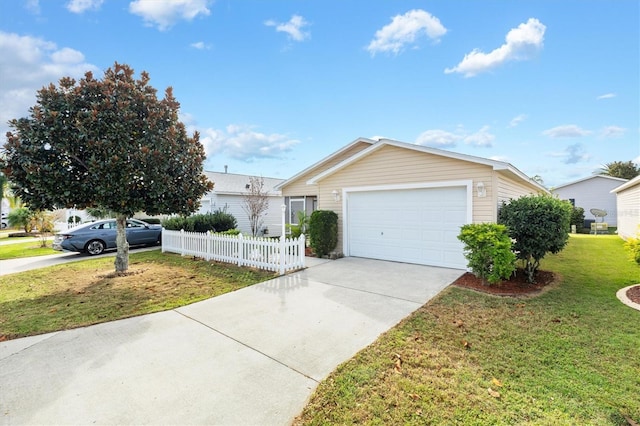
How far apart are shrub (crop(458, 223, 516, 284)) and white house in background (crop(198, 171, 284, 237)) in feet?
38.3

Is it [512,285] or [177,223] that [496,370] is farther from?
[177,223]

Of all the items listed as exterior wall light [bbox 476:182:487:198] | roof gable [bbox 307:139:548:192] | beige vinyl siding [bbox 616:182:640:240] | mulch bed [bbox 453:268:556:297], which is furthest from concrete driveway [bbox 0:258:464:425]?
beige vinyl siding [bbox 616:182:640:240]

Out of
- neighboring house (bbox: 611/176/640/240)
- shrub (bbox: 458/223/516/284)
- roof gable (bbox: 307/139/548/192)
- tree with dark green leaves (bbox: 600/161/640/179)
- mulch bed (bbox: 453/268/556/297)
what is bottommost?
mulch bed (bbox: 453/268/556/297)

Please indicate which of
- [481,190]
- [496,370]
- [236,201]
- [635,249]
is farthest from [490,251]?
[236,201]

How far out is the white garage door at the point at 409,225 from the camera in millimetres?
8008

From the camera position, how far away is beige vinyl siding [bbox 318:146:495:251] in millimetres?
7500

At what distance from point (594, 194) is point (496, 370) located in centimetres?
2888

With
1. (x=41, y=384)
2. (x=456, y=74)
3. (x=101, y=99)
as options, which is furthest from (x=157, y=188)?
(x=456, y=74)

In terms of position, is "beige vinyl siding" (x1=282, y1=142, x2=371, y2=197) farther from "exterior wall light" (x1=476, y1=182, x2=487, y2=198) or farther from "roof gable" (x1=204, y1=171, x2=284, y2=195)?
"exterior wall light" (x1=476, y1=182, x2=487, y2=198)

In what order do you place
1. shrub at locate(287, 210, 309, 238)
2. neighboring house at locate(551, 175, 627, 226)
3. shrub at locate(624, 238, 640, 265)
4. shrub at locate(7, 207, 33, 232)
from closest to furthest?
1. shrub at locate(624, 238, 640, 265)
2. shrub at locate(287, 210, 309, 238)
3. shrub at locate(7, 207, 33, 232)
4. neighboring house at locate(551, 175, 627, 226)

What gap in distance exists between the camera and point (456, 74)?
11406 millimetres

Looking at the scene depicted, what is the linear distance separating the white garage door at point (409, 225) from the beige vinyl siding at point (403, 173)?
354 millimetres

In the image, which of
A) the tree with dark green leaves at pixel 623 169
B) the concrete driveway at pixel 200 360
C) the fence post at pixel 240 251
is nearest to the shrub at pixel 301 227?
the fence post at pixel 240 251

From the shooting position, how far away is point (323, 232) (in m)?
9.88
